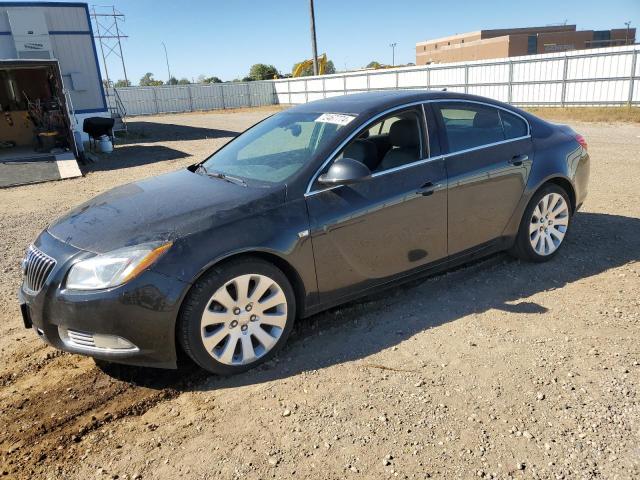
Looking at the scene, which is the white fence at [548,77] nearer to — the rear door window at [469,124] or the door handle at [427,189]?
the rear door window at [469,124]

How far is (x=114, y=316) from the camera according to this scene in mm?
2904

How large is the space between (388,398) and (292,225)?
1.23 meters

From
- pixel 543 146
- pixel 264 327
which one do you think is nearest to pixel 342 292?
pixel 264 327

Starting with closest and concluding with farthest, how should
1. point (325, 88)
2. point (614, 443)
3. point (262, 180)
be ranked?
point (614, 443) < point (262, 180) < point (325, 88)

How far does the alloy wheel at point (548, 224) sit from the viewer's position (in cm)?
470

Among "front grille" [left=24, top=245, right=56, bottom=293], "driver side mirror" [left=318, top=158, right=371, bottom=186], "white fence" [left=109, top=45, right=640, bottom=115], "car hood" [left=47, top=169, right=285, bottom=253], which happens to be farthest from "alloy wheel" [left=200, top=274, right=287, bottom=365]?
"white fence" [left=109, top=45, right=640, bottom=115]

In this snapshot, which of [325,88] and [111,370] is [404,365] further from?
[325,88]

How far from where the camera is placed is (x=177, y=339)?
123 inches

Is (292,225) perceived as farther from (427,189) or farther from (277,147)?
(427,189)

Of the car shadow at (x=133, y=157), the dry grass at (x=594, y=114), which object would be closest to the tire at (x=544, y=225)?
the car shadow at (x=133, y=157)

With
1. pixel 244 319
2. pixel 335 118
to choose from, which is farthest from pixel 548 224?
pixel 244 319

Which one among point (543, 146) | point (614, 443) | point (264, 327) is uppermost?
point (543, 146)

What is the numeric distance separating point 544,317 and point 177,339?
266 cm

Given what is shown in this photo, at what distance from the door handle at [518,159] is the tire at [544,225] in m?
0.36
